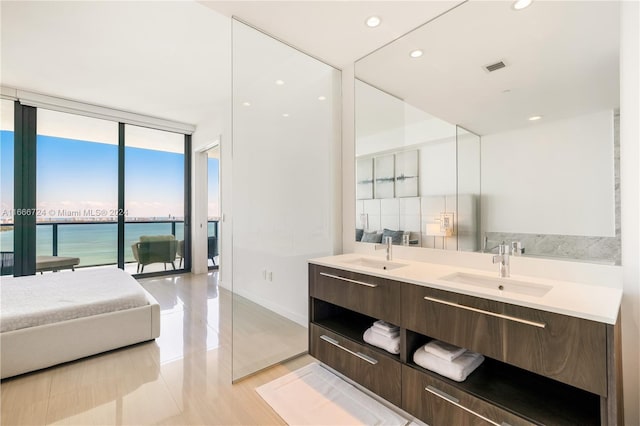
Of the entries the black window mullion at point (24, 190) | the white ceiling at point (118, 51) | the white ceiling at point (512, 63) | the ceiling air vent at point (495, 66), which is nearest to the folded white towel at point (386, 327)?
the white ceiling at point (512, 63)

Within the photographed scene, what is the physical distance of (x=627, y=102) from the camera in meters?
1.35

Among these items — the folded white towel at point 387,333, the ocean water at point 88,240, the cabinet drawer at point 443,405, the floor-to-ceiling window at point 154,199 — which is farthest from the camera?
the floor-to-ceiling window at point 154,199

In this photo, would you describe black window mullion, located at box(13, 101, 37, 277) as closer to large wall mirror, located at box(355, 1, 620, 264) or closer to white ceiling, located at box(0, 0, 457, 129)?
white ceiling, located at box(0, 0, 457, 129)

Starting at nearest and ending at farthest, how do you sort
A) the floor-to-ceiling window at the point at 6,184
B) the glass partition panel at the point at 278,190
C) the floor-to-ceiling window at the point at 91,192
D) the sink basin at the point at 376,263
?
the sink basin at the point at 376,263 → the glass partition panel at the point at 278,190 → the floor-to-ceiling window at the point at 6,184 → the floor-to-ceiling window at the point at 91,192

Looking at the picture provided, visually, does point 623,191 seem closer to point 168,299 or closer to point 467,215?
point 467,215

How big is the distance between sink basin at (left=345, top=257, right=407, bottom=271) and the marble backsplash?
→ 0.72m

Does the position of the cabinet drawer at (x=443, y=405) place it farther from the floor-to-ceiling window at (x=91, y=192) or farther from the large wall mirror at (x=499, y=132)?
the floor-to-ceiling window at (x=91, y=192)

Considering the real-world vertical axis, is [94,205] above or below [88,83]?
below

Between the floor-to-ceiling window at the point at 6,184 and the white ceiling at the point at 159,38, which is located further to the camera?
the floor-to-ceiling window at the point at 6,184

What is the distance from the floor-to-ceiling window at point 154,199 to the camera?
188 inches

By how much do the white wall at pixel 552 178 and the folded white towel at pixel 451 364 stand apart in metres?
0.78

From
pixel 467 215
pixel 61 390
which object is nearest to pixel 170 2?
pixel 467 215

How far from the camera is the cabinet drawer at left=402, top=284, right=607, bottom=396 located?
1011 mm

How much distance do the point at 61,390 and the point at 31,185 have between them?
3.43 meters
